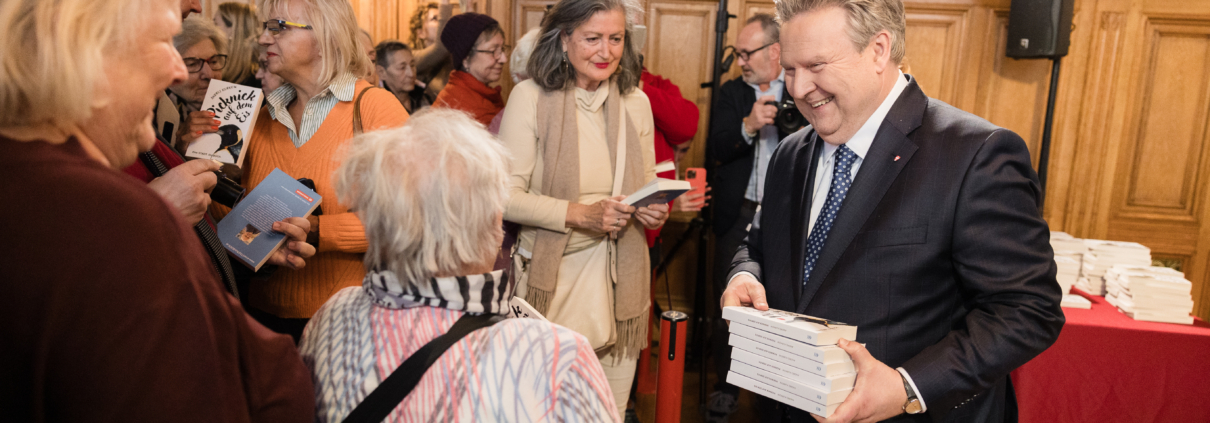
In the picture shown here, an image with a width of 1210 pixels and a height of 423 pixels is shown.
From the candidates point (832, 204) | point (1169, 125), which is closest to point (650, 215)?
point (832, 204)

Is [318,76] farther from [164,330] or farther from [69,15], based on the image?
[164,330]

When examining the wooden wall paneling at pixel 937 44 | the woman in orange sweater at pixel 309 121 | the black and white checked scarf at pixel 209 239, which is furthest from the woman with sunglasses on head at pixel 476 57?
the wooden wall paneling at pixel 937 44

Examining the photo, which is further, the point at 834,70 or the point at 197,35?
the point at 197,35

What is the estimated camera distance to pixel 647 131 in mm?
2459

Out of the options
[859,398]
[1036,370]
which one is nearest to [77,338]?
[859,398]

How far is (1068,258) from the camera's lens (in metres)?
2.94

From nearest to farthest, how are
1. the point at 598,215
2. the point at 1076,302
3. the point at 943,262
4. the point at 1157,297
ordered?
1. the point at 943,262
2. the point at 598,215
3. the point at 1157,297
4. the point at 1076,302

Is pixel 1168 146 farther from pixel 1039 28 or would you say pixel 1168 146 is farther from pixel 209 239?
pixel 209 239

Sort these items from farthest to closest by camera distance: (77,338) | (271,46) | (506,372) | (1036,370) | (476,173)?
(1036,370), (271,46), (476,173), (506,372), (77,338)

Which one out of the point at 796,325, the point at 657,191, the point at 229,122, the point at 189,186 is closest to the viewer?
the point at 796,325

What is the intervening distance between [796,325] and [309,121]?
141cm

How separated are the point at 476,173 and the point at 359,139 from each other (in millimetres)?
239

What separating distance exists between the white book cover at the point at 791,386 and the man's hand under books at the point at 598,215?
935mm

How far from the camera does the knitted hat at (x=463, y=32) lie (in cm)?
317
